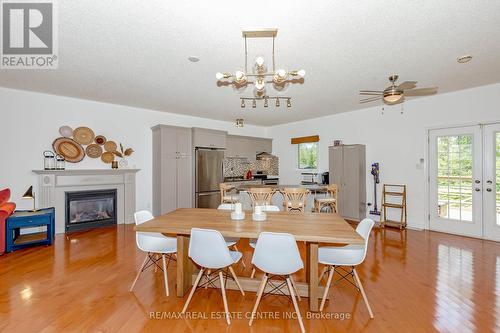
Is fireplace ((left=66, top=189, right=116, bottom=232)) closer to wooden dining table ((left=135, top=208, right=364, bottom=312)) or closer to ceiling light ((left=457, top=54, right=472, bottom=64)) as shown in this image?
wooden dining table ((left=135, top=208, right=364, bottom=312))

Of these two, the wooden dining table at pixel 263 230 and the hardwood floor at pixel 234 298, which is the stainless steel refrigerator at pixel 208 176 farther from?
the wooden dining table at pixel 263 230

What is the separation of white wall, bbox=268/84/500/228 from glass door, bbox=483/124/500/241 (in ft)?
0.95

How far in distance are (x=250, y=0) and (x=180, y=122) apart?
474cm

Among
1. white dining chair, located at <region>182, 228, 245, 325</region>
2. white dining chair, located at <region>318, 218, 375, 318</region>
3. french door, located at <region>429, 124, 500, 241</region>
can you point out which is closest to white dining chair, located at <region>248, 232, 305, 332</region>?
white dining chair, located at <region>182, 228, 245, 325</region>

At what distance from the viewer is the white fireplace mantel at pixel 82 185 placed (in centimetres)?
457

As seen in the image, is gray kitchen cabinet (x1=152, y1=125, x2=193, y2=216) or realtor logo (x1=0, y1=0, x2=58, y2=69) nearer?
realtor logo (x1=0, y1=0, x2=58, y2=69)

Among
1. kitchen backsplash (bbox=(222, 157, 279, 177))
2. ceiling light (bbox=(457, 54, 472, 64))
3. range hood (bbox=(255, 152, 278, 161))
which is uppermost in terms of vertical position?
ceiling light (bbox=(457, 54, 472, 64))

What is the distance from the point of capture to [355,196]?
5645mm

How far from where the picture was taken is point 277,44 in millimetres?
2746

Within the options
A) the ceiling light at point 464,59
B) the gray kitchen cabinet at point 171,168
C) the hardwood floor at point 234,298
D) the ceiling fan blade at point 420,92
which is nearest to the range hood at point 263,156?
the gray kitchen cabinet at point 171,168

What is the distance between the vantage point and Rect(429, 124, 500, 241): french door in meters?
4.28

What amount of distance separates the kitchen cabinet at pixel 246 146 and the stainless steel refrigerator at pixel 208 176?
806mm

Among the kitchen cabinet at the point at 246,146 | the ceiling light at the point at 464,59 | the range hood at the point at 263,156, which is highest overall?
the ceiling light at the point at 464,59

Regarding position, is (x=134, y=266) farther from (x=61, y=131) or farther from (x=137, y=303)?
(x=61, y=131)
